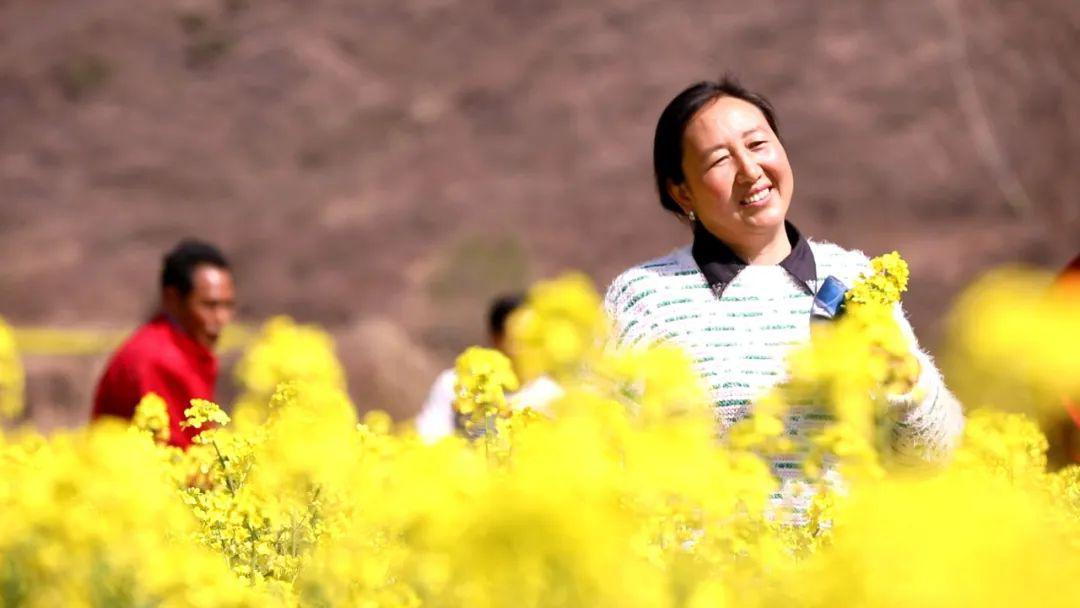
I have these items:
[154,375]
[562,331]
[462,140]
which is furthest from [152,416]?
[462,140]

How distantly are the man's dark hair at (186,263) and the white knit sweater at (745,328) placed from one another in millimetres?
2388

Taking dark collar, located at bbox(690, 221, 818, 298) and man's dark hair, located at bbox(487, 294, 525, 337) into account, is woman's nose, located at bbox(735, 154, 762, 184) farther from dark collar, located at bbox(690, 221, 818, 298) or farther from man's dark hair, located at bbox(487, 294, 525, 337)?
man's dark hair, located at bbox(487, 294, 525, 337)

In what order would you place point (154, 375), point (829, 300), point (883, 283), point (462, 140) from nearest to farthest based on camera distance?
point (883, 283), point (829, 300), point (154, 375), point (462, 140)

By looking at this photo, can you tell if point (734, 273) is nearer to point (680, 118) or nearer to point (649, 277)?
point (649, 277)

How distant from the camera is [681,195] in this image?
255cm

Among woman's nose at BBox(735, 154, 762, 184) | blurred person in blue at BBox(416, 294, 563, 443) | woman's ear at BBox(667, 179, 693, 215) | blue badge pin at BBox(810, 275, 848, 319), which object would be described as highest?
blurred person in blue at BBox(416, 294, 563, 443)

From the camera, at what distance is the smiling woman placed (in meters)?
2.31

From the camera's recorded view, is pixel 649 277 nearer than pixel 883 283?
No

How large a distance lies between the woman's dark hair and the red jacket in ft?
6.81

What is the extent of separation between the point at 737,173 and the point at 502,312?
3083 mm

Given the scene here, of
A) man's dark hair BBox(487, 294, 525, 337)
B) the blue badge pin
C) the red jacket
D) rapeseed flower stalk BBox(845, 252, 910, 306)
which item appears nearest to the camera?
rapeseed flower stalk BBox(845, 252, 910, 306)

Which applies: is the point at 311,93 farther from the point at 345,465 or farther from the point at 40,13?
the point at 345,465

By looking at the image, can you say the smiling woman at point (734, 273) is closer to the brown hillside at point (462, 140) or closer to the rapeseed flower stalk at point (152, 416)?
the rapeseed flower stalk at point (152, 416)

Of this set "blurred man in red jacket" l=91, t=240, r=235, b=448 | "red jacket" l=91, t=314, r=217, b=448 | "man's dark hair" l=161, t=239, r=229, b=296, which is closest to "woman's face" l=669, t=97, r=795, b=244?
"blurred man in red jacket" l=91, t=240, r=235, b=448
